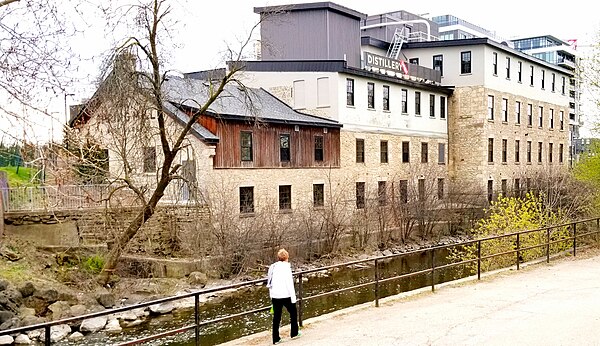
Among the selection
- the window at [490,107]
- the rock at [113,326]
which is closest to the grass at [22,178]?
the rock at [113,326]

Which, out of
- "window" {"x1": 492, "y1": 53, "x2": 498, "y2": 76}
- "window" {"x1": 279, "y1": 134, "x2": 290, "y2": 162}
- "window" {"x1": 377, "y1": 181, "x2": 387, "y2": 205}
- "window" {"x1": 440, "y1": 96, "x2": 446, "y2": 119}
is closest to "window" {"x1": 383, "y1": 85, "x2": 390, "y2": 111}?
"window" {"x1": 377, "y1": 181, "x2": 387, "y2": 205}

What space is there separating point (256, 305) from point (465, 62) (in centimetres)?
3004

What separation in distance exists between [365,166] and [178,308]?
61.3 feet

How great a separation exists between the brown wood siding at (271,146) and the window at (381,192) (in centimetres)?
307

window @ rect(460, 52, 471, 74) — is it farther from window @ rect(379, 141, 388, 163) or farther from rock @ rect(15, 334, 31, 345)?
rock @ rect(15, 334, 31, 345)

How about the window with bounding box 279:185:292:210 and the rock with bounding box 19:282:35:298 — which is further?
the window with bounding box 279:185:292:210

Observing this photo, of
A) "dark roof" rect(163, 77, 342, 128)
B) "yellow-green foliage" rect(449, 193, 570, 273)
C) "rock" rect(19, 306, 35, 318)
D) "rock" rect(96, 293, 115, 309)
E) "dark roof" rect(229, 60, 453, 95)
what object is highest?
"dark roof" rect(229, 60, 453, 95)

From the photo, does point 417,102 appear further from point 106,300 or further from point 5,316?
point 5,316

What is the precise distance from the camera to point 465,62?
143ft

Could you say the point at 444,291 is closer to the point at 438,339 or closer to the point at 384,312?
the point at 384,312

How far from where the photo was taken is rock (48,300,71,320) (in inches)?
732

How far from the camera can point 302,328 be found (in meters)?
9.98

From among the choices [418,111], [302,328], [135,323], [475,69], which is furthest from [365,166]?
[302,328]

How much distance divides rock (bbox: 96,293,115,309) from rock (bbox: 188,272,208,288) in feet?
11.1
